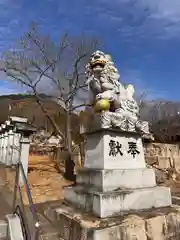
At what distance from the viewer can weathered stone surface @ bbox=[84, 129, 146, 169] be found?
3.95 meters

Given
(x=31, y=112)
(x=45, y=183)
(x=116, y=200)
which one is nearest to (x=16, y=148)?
(x=45, y=183)

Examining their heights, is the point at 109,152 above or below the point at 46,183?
above

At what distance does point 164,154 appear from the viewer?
1912cm

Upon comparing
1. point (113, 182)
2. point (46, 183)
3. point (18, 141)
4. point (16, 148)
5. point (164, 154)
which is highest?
point (18, 141)

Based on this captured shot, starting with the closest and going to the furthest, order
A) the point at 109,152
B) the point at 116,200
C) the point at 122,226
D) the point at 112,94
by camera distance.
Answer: the point at 122,226, the point at 116,200, the point at 109,152, the point at 112,94

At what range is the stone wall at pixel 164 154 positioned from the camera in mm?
18295

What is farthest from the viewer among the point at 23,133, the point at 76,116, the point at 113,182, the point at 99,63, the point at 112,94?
the point at 76,116

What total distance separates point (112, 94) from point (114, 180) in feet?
5.50

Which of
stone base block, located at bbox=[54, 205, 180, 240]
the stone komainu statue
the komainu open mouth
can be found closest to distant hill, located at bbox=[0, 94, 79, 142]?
the stone komainu statue

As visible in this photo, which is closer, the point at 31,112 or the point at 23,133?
the point at 23,133

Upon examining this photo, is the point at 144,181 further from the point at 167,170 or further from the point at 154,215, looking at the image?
the point at 167,170

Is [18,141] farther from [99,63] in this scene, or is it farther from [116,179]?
[116,179]

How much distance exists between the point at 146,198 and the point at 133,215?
540 mm

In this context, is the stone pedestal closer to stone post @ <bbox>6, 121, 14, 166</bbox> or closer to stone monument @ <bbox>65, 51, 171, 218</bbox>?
stone monument @ <bbox>65, 51, 171, 218</bbox>
